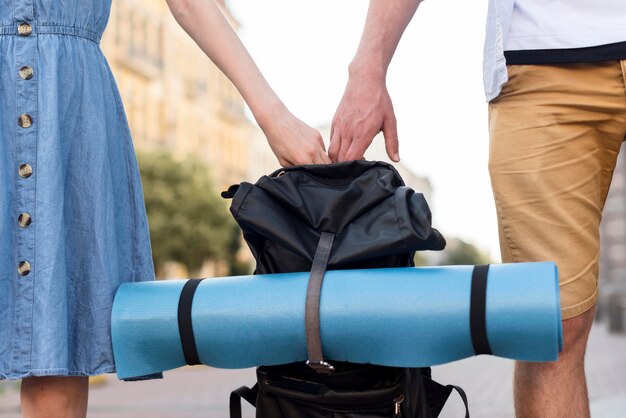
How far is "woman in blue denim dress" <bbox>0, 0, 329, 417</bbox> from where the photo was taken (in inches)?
88.7

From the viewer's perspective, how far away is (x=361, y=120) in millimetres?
2590

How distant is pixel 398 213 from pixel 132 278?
657 mm

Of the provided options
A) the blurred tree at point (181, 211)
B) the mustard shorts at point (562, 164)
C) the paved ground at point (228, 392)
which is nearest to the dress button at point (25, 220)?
the mustard shorts at point (562, 164)

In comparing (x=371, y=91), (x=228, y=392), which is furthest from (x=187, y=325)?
(x=228, y=392)

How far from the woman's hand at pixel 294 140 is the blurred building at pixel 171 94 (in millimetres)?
32299

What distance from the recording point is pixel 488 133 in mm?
2787

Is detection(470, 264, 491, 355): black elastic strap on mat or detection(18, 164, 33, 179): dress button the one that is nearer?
detection(470, 264, 491, 355): black elastic strap on mat

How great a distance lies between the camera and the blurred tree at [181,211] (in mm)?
32406

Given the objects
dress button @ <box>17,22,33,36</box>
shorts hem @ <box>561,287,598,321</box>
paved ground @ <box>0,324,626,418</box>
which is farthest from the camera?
paved ground @ <box>0,324,626,418</box>

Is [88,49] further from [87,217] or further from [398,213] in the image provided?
[398,213]

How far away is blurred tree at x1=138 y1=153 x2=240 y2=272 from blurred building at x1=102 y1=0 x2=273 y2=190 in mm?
1974

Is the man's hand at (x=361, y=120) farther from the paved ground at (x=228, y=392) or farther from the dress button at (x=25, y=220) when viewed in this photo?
the paved ground at (x=228, y=392)

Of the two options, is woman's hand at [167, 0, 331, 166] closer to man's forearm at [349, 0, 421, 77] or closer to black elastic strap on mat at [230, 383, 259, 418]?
man's forearm at [349, 0, 421, 77]

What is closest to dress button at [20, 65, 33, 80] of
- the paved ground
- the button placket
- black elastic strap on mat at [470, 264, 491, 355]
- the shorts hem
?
the button placket
